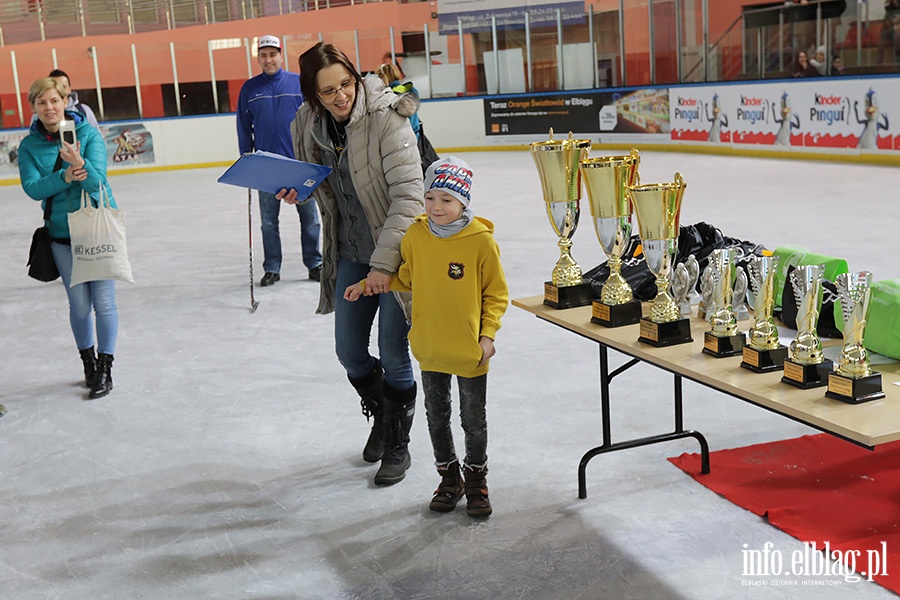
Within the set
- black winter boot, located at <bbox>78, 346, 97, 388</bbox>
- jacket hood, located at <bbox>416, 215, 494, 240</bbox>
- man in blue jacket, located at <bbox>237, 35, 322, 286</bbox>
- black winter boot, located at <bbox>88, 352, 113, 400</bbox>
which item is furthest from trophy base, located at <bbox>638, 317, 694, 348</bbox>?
man in blue jacket, located at <bbox>237, 35, 322, 286</bbox>

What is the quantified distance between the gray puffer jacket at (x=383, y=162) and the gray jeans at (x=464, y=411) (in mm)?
260

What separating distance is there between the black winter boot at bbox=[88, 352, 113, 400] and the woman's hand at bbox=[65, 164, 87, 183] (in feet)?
2.73

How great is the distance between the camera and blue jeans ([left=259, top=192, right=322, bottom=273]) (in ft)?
22.1

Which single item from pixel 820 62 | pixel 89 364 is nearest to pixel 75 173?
pixel 89 364

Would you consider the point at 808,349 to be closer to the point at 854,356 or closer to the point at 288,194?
the point at 854,356

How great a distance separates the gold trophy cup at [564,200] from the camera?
307 centimetres

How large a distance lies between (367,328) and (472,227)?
0.63 metres

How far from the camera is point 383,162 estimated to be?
9.92 feet

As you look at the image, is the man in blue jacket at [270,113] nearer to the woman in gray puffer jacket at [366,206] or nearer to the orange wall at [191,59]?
the woman in gray puffer jacket at [366,206]

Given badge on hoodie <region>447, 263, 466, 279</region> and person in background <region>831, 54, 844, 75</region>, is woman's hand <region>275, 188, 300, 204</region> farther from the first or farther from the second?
person in background <region>831, 54, 844, 75</region>

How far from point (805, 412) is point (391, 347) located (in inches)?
57.4

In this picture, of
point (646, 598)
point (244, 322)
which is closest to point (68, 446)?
point (244, 322)

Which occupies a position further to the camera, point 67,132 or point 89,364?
point 89,364

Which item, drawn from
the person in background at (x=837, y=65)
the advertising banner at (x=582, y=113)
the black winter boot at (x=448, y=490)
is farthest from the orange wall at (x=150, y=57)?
the black winter boot at (x=448, y=490)
